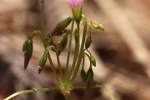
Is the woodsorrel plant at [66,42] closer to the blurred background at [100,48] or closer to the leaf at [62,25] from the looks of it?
the leaf at [62,25]

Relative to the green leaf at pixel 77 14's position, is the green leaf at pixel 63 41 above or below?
below

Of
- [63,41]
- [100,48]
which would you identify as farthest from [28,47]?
[100,48]

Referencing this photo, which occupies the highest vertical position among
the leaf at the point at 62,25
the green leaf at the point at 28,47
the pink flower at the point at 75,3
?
the pink flower at the point at 75,3

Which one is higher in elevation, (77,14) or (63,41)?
(77,14)

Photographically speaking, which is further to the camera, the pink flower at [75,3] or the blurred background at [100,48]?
the blurred background at [100,48]

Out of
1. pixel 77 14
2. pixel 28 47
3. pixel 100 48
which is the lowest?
pixel 100 48

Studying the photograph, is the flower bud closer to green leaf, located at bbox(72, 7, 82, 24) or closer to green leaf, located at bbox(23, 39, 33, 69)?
green leaf, located at bbox(72, 7, 82, 24)

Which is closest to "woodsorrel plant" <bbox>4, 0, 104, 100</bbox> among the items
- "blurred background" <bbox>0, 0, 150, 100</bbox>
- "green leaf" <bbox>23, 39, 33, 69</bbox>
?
"green leaf" <bbox>23, 39, 33, 69</bbox>

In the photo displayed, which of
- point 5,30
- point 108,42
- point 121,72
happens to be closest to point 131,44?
point 121,72

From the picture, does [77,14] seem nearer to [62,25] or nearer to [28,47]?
[62,25]

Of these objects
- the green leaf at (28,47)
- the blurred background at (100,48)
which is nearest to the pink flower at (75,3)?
the green leaf at (28,47)
